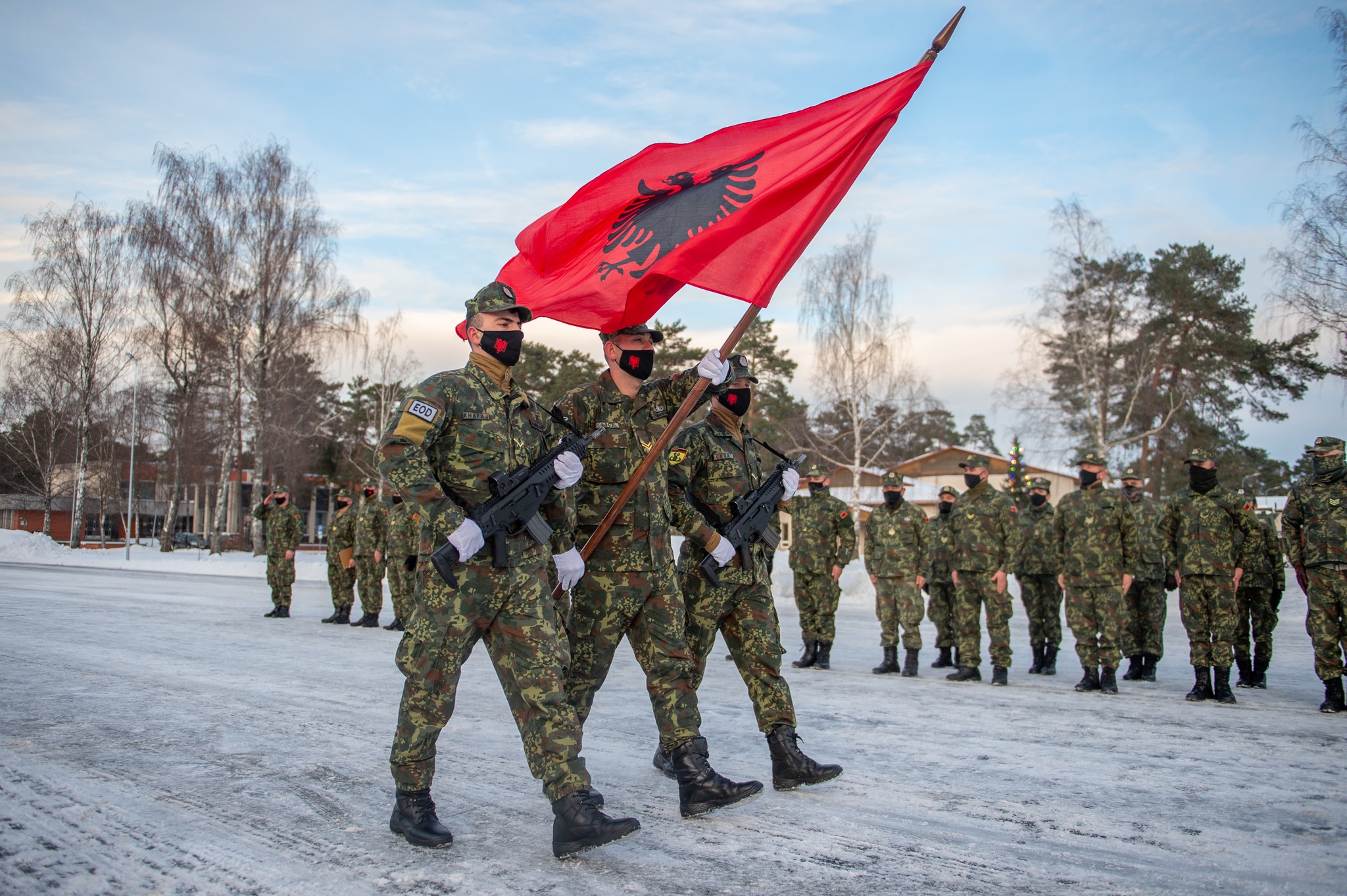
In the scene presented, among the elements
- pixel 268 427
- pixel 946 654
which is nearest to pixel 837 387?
pixel 268 427

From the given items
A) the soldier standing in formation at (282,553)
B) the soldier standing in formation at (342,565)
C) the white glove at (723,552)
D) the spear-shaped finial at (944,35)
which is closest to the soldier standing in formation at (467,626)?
the white glove at (723,552)

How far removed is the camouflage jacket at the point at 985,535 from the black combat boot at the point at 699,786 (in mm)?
5242

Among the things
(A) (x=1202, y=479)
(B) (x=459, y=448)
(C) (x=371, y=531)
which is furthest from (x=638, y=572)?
(C) (x=371, y=531)

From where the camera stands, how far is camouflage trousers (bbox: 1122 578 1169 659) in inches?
368

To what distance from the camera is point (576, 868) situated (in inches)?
133

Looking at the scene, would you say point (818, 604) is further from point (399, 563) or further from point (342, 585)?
point (342, 585)

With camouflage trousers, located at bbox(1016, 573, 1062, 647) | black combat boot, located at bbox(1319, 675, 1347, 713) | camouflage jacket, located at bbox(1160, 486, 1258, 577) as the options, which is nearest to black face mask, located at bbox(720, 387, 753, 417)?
camouflage jacket, located at bbox(1160, 486, 1258, 577)

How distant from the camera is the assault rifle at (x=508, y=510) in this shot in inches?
142

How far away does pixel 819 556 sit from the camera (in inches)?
378

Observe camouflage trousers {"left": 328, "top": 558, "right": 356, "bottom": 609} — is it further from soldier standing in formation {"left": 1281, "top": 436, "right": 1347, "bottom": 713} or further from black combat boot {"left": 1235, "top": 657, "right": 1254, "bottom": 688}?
soldier standing in formation {"left": 1281, "top": 436, "right": 1347, "bottom": 713}

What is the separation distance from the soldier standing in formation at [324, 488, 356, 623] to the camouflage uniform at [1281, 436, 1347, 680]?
35.7 feet

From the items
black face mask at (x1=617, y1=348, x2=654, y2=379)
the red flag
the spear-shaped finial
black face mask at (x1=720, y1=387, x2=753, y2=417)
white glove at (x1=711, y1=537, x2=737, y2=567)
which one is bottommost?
white glove at (x1=711, y1=537, x2=737, y2=567)

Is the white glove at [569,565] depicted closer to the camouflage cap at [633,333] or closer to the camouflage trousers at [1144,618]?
the camouflage cap at [633,333]

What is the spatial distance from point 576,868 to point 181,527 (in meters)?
86.2
